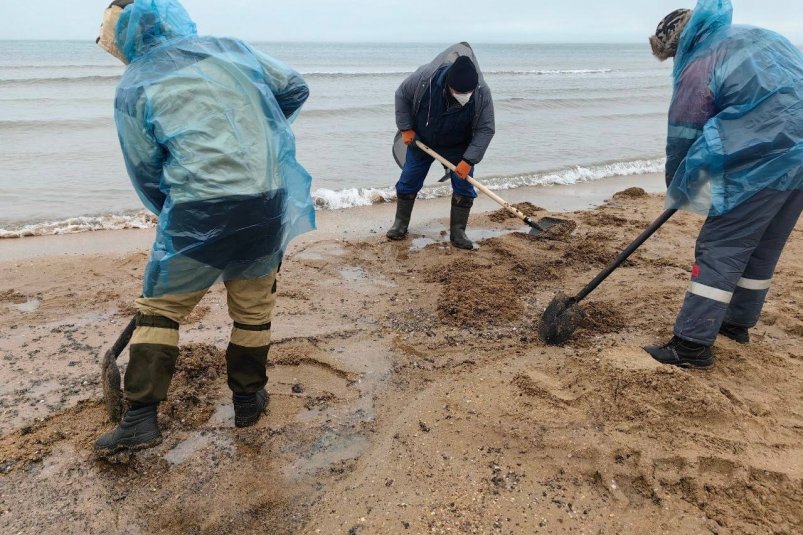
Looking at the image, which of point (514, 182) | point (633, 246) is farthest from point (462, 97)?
point (514, 182)

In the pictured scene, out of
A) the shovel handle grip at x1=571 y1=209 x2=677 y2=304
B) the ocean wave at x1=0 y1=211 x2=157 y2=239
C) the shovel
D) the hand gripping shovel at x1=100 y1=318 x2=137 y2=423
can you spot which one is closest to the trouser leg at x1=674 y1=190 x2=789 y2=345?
the shovel handle grip at x1=571 y1=209 x2=677 y2=304

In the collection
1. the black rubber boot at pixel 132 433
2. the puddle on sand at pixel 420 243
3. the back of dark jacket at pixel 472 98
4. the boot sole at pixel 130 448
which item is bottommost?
the puddle on sand at pixel 420 243

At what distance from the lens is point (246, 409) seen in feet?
9.31

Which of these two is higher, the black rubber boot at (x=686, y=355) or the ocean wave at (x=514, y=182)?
the black rubber boot at (x=686, y=355)

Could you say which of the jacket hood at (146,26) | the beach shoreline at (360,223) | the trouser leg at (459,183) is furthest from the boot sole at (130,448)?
the trouser leg at (459,183)

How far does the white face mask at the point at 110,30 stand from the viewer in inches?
90.5

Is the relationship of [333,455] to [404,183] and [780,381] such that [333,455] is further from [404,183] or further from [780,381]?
[404,183]

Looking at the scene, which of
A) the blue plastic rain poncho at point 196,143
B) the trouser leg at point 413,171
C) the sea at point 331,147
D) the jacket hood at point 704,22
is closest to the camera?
the blue plastic rain poncho at point 196,143

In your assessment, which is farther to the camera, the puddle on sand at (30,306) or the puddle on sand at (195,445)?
the puddle on sand at (30,306)

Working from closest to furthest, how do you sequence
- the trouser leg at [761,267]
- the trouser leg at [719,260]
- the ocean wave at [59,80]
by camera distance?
the trouser leg at [719,260] → the trouser leg at [761,267] → the ocean wave at [59,80]

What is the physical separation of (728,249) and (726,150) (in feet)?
1.78

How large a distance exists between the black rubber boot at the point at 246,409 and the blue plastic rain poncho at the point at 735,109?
2531mm

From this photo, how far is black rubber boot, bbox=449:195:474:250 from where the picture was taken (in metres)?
5.60

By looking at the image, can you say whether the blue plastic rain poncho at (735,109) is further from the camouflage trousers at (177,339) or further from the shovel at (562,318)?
the camouflage trousers at (177,339)
